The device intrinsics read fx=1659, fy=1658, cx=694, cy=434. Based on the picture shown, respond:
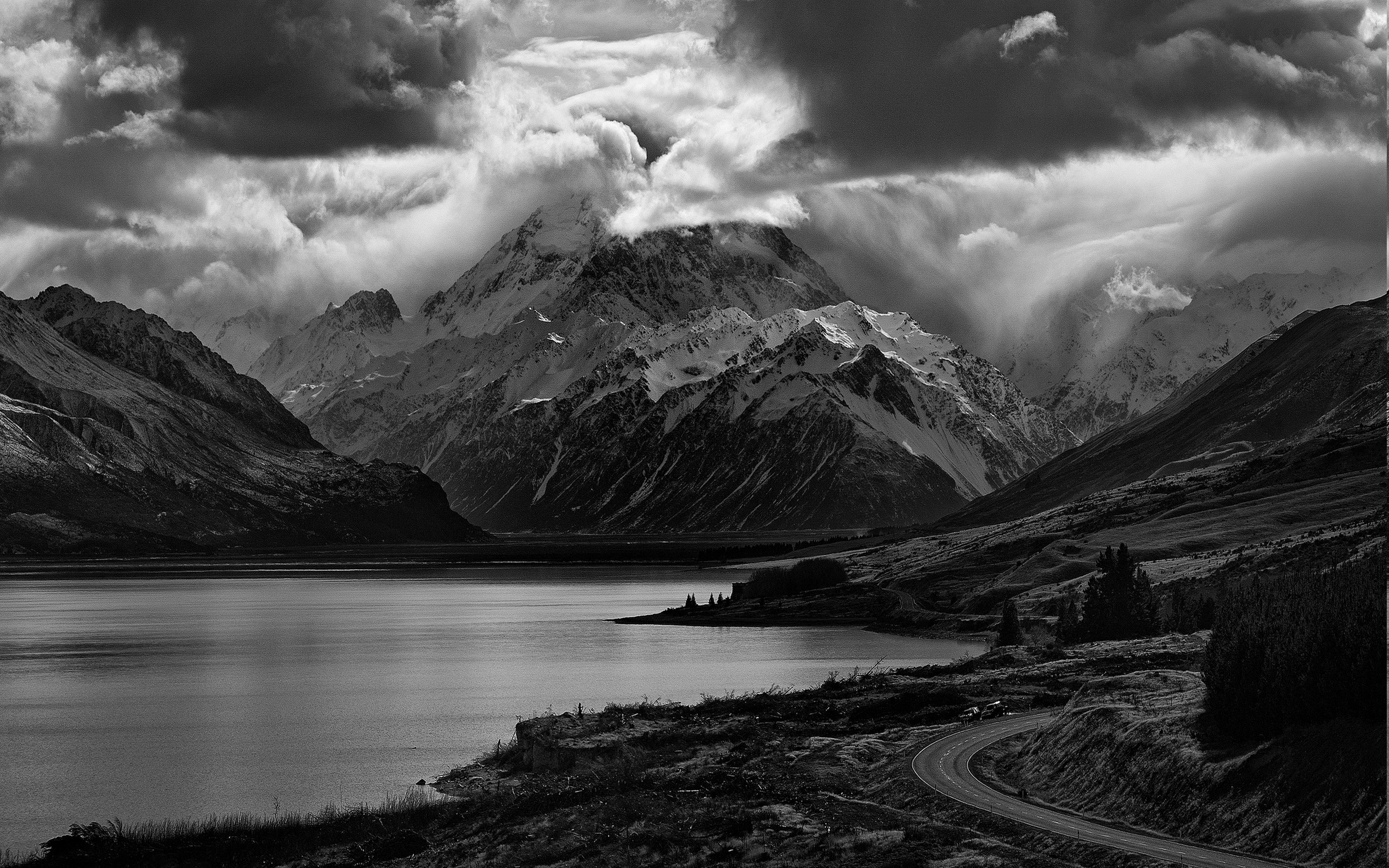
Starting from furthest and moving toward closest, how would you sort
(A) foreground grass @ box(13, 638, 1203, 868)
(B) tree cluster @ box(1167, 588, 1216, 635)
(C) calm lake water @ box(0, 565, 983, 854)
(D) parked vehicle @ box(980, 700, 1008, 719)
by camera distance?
1. (B) tree cluster @ box(1167, 588, 1216, 635)
2. (C) calm lake water @ box(0, 565, 983, 854)
3. (D) parked vehicle @ box(980, 700, 1008, 719)
4. (A) foreground grass @ box(13, 638, 1203, 868)

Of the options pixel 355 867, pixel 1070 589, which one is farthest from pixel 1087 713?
pixel 1070 589

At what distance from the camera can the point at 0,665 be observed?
169 metres

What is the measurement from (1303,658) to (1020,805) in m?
12.5

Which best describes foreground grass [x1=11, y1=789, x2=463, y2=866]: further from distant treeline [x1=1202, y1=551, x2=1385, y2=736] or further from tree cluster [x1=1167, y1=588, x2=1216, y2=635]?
tree cluster [x1=1167, y1=588, x2=1216, y2=635]

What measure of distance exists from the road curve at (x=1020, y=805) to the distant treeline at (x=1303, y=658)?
22.5 feet

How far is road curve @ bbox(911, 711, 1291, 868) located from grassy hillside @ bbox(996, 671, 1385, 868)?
1.26 meters

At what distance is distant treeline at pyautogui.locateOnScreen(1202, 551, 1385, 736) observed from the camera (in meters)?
57.9

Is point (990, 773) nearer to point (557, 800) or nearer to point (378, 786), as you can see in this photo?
point (557, 800)

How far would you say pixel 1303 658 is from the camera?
2393 inches

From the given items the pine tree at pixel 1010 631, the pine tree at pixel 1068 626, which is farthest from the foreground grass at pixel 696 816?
the pine tree at pixel 1010 631

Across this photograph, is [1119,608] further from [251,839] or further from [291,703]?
[251,839]

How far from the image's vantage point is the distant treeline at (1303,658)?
57938 mm

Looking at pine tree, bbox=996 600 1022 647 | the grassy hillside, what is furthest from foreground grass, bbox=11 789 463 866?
pine tree, bbox=996 600 1022 647

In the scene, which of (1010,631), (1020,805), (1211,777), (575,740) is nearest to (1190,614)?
(1010,631)
